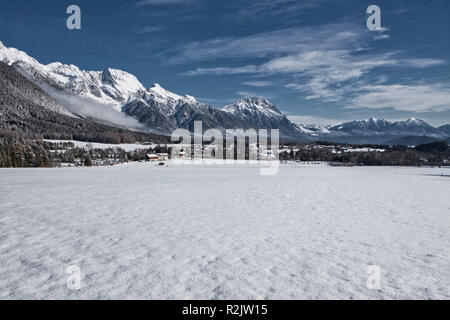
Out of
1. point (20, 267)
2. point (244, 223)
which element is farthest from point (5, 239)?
point (244, 223)

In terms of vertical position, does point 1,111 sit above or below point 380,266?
above

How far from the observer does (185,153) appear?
12500 cm

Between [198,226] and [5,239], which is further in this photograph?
[198,226]

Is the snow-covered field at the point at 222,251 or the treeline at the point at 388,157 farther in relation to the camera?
the treeline at the point at 388,157

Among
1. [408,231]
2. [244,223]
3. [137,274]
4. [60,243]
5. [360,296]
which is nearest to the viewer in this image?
[360,296]

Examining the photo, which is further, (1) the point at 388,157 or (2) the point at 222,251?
(1) the point at 388,157

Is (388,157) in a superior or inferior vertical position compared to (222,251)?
superior

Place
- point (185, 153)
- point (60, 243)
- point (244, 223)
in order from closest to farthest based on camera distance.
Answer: point (60, 243)
point (244, 223)
point (185, 153)

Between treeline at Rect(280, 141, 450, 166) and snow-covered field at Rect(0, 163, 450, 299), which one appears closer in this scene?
snow-covered field at Rect(0, 163, 450, 299)
